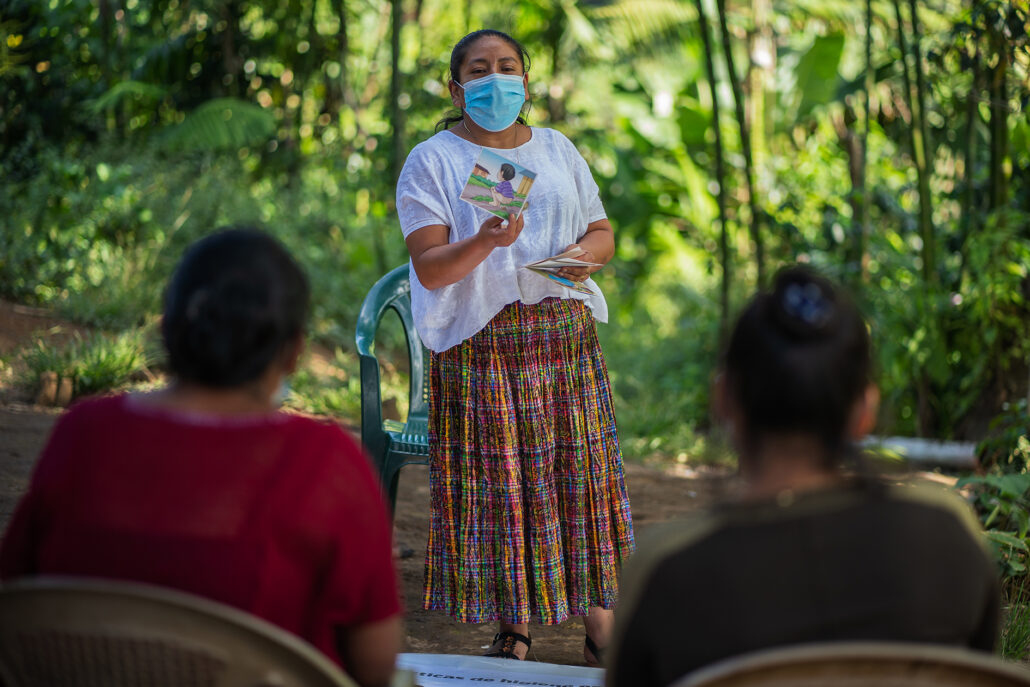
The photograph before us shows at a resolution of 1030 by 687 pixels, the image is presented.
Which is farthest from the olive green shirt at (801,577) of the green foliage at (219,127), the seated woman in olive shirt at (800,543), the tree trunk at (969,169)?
the green foliage at (219,127)

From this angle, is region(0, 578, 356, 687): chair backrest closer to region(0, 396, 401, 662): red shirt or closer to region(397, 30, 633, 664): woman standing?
region(0, 396, 401, 662): red shirt

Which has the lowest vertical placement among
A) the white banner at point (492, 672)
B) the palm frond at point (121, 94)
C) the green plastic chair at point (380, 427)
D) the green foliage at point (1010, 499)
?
the white banner at point (492, 672)

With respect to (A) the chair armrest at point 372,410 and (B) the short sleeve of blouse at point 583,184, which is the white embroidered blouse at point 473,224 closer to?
(B) the short sleeve of blouse at point 583,184

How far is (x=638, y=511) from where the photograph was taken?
4906 millimetres

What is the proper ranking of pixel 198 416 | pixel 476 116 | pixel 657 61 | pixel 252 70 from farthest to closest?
1. pixel 657 61
2. pixel 252 70
3. pixel 476 116
4. pixel 198 416

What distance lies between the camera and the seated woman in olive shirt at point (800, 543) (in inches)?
47.1

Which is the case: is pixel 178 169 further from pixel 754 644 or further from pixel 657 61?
pixel 754 644

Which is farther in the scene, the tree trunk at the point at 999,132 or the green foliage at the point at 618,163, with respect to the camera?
the green foliage at the point at 618,163

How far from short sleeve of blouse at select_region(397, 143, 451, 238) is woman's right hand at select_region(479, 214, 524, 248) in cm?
20

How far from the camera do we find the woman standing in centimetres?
276

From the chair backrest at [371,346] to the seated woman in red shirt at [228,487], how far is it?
187 cm

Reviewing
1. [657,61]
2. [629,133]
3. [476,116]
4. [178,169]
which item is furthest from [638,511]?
[657,61]

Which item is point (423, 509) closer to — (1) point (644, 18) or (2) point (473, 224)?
(2) point (473, 224)

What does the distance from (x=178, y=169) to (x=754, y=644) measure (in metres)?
8.05
